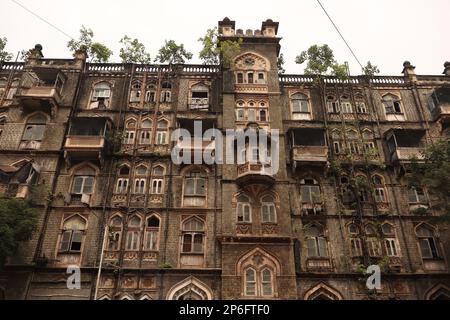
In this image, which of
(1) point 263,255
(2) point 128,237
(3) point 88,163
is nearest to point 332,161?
(1) point 263,255

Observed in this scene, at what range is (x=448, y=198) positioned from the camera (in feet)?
61.1

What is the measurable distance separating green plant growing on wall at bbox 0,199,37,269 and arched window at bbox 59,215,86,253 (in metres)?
1.73

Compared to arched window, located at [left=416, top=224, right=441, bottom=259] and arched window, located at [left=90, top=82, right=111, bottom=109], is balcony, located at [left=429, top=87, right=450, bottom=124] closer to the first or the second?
arched window, located at [left=416, top=224, right=441, bottom=259]

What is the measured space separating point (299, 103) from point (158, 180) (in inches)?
374

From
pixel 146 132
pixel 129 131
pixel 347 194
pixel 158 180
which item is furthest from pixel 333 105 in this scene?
pixel 129 131

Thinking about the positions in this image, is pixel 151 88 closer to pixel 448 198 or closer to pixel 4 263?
pixel 4 263

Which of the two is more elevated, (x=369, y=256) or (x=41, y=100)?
(x=41, y=100)

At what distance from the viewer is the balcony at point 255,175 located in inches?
786

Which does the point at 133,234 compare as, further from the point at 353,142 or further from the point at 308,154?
the point at 353,142

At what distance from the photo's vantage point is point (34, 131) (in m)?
22.3

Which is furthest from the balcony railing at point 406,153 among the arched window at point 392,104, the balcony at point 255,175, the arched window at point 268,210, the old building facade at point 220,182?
the arched window at point 268,210

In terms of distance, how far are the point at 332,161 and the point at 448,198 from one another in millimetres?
5608

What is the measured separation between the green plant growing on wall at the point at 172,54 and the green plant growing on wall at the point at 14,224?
39.2 feet

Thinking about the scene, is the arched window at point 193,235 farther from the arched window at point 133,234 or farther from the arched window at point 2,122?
the arched window at point 2,122
